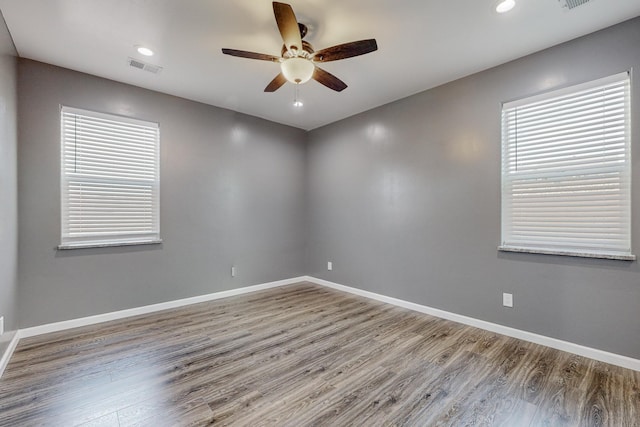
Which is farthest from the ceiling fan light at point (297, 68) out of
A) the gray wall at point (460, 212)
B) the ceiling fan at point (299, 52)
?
the gray wall at point (460, 212)

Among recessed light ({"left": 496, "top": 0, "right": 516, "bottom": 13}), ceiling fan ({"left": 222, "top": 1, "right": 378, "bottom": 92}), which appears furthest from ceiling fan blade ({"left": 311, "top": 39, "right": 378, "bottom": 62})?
recessed light ({"left": 496, "top": 0, "right": 516, "bottom": 13})

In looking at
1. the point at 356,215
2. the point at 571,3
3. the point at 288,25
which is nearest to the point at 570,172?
the point at 571,3

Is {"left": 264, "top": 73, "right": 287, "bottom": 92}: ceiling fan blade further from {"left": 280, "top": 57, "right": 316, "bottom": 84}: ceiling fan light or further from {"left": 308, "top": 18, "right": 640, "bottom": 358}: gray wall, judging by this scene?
{"left": 308, "top": 18, "right": 640, "bottom": 358}: gray wall

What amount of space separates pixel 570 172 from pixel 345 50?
7.28 feet

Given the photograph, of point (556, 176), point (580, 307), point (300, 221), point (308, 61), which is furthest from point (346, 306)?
point (308, 61)

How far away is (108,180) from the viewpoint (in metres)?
3.23

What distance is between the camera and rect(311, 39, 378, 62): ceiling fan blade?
203cm

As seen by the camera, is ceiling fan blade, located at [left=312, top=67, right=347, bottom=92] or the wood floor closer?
the wood floor

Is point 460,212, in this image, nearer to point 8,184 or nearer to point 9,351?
point 8,184

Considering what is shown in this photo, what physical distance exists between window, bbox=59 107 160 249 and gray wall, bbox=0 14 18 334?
0.42 metres

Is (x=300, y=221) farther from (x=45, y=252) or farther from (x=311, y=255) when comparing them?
(x=45, y=252)

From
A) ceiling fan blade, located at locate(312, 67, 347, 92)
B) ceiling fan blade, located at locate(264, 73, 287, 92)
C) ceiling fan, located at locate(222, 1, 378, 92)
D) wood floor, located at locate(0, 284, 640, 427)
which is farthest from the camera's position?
ceiling fan blade, located at locate(264, 73, 287, 92)

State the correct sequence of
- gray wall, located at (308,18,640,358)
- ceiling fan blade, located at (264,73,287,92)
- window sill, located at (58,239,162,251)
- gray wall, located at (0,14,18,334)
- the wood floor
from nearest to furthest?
the wood floor
gray wall, located at (0,14,18,334)
gray wall, located at (308,18,640,358)
ceiling fan blade, located at (264,73,287,92)
window sill, located at (58,239,162,251)

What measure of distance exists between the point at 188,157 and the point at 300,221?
82.7 inches
